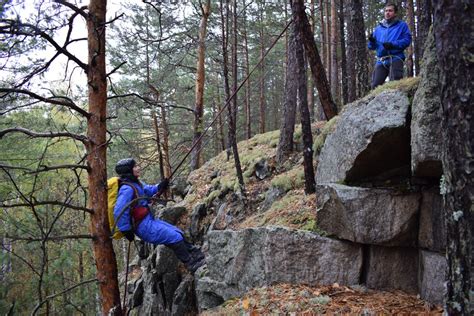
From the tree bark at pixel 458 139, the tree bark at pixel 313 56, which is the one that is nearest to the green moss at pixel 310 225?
the tree bark at pixel 458 139

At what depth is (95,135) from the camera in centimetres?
454

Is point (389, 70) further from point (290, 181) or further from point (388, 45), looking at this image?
point (290, 181)

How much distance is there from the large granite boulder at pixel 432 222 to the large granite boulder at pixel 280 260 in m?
0.78

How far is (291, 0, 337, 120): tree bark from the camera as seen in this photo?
20.2 feet

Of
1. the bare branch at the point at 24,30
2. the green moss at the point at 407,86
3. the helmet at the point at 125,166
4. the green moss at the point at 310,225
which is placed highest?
the bare branch at the point at 24,30

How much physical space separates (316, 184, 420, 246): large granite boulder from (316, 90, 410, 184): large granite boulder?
1.11ft

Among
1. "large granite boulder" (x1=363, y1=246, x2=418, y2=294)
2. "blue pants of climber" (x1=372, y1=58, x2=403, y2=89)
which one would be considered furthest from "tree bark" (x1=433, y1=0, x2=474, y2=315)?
"blue pants of climber" (x1=372, y1=58, x2=403, y2=89)

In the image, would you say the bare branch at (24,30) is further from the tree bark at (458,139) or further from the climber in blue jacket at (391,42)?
the climber in blue jacket at (391,42)

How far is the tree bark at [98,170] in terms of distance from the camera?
4.49 meters

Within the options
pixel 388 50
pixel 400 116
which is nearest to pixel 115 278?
pixel 400 116

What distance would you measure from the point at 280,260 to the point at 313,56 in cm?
407

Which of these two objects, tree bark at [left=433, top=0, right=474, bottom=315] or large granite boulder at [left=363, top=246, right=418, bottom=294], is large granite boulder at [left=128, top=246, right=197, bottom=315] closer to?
large granite boulder at [left=363, top=246, right=418, bottom=294]

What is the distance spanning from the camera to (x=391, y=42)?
6.34m

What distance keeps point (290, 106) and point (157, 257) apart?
529cm
